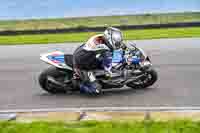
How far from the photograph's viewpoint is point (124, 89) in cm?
1030

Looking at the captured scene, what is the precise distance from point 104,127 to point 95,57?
134 inches

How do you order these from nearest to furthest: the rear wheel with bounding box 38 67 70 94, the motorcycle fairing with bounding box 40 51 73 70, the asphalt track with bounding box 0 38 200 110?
the asphalt track with bounding box 0 38 200 110
the motorcycle fairing with bounding box 40 51 73 70
the rear wheel with bounding box 38 67 70 94

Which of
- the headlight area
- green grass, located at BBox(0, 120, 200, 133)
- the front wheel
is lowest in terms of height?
the front wheel

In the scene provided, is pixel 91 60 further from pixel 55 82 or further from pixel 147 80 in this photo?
pixel 147 80

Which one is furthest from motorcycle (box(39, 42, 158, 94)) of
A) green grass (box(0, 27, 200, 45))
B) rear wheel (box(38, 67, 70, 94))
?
green grass (box(0, 27, 200, 45))

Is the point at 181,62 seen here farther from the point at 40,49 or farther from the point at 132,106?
the point at 40,49

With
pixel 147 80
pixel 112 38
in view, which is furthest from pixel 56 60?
pixel 147 80

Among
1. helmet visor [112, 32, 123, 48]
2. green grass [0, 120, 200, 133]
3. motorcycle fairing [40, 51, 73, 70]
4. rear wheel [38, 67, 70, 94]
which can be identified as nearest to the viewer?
green grass [0, 120, 200, 133]

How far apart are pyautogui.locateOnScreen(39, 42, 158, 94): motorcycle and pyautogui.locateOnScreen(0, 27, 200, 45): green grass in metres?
10.9

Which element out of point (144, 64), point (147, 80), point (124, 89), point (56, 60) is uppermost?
point (56, 60)

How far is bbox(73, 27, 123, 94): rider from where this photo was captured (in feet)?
31.7

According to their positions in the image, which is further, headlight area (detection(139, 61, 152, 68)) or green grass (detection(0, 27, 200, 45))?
green grass (detection(0, 27, 200, 45))

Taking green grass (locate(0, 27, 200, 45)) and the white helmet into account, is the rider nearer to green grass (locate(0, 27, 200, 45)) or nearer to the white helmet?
the white helmet

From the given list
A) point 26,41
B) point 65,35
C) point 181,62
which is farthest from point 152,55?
point 65,35
